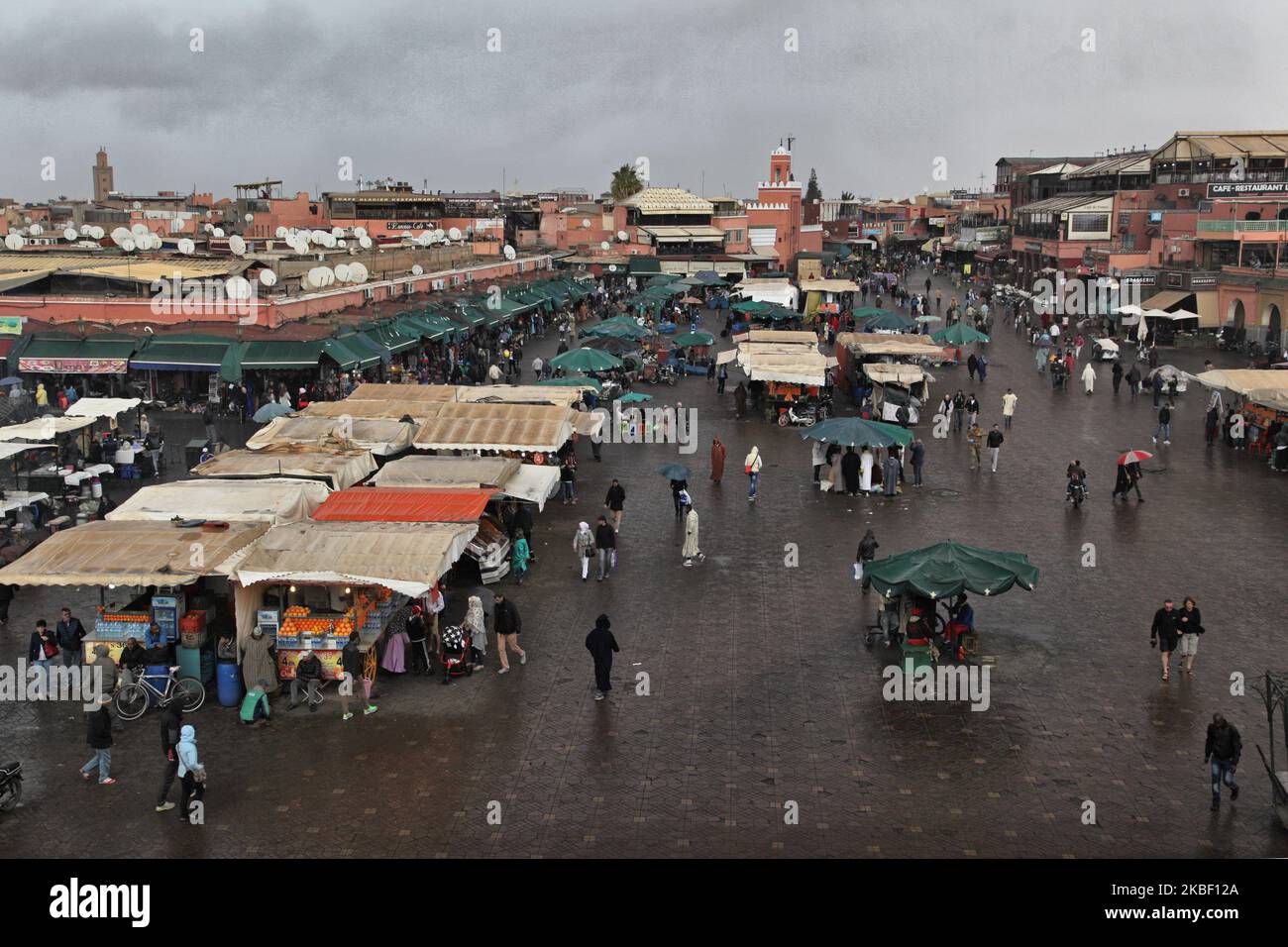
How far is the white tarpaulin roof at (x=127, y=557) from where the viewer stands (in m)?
13.4

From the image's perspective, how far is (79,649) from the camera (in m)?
14.4

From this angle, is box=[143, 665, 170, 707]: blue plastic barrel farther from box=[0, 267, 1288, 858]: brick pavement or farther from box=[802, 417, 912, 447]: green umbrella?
box=[802, 417, 912, 447]: green umbrella

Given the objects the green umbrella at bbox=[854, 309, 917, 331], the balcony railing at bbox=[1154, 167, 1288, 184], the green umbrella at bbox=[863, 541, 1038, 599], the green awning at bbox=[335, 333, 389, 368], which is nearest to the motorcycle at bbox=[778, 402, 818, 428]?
the green umbrella at bbox=[854, 309, 917, 331]

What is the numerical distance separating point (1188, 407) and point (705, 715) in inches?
1011

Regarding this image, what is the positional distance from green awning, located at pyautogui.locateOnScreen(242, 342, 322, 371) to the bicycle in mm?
19406

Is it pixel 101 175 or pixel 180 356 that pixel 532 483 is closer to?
pixel 180 356

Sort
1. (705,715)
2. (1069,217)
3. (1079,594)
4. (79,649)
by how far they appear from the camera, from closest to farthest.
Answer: (705,715) < (79,649) < (1079,594) < (1069,217)

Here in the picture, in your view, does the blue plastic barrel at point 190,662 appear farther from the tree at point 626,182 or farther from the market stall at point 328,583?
the tree at point 626,182

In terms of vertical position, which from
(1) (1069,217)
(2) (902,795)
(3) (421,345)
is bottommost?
(2) (902,795)

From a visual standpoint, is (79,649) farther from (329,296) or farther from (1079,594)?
(329,296)

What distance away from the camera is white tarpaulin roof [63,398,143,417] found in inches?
1008

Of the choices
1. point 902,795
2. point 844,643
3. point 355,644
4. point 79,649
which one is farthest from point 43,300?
point 902,795

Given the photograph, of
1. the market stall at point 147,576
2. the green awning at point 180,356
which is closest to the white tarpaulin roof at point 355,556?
the market stall at point 147,576

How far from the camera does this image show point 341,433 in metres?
21.6
